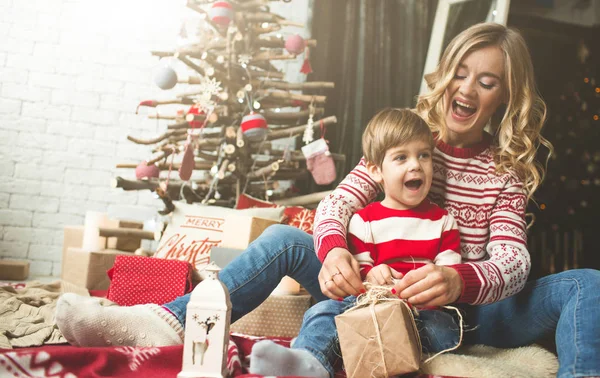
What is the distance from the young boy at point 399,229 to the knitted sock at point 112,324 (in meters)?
0.29

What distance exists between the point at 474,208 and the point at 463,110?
0.26 metres

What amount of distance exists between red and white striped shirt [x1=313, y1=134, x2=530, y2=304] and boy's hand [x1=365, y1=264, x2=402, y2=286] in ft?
0.33

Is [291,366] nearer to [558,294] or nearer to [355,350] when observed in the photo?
[355,350]

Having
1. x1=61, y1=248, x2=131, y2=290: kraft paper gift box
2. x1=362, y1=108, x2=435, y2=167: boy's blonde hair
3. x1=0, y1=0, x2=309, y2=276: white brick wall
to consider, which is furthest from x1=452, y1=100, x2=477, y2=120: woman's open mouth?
x1=0, y1=0, x2=309, y2=276: white brick wall

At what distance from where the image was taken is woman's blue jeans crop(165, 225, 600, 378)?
1.17 metres

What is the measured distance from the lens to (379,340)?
1093mm

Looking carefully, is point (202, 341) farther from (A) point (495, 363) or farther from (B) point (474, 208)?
(B) point (474, 208)

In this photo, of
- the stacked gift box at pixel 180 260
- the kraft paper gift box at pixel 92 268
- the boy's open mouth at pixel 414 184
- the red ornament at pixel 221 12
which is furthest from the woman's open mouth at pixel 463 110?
the kraft paper gift box at pixel 92 268

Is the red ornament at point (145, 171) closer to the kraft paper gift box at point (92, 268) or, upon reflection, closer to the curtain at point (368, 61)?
the kraft paper gift box at point (92, 268)

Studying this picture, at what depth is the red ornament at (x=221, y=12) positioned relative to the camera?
8.74 feet

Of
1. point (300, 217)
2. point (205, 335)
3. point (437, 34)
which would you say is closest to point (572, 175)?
point (437, 34)

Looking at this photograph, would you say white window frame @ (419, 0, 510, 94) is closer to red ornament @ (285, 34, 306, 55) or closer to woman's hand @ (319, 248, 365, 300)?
red ornament @ (285, 34, 306, 55)

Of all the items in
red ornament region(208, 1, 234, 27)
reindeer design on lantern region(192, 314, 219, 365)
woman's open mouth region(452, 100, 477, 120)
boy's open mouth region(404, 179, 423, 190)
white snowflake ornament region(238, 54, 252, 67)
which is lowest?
reindeer design on lantern region(192, 314, 219, 365)

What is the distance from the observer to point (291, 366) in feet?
3.61
